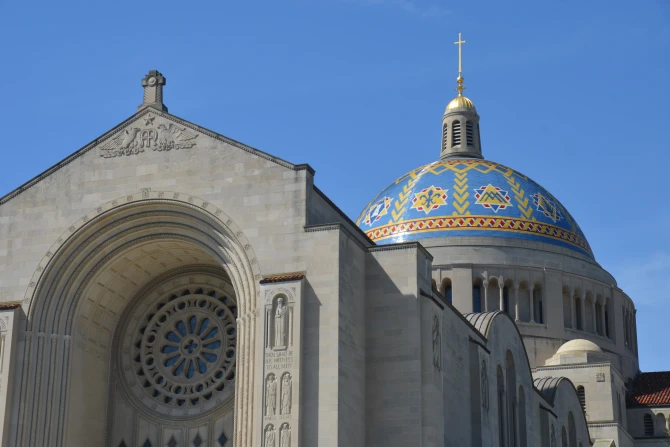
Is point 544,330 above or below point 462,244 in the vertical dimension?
below

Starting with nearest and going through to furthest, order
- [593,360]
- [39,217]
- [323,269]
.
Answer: [323,269]
[39,217]
[593,360]

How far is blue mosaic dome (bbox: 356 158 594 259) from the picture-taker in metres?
53.3

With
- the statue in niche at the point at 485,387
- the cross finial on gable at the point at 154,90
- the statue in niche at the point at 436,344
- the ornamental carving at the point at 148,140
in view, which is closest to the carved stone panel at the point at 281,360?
the statue in niche at the point at 436,344

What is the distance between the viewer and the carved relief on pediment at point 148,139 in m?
34.1

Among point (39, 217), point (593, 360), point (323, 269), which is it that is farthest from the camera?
point (593, 360)

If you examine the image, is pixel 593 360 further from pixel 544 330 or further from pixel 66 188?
pixel 66 188

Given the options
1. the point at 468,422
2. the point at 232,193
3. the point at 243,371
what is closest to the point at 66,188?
the point at 232,193

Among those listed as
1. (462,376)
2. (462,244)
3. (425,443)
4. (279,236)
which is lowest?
(425,443)

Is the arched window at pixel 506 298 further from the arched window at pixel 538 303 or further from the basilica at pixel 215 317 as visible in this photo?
the basilica at pixel 215 317

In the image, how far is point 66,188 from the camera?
114 ft

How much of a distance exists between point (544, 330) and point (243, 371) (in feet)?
76.2

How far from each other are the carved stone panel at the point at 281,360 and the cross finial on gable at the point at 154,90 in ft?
21.3

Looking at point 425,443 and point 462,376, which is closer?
point 425,443

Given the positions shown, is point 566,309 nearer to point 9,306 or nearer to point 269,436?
point 269,436
